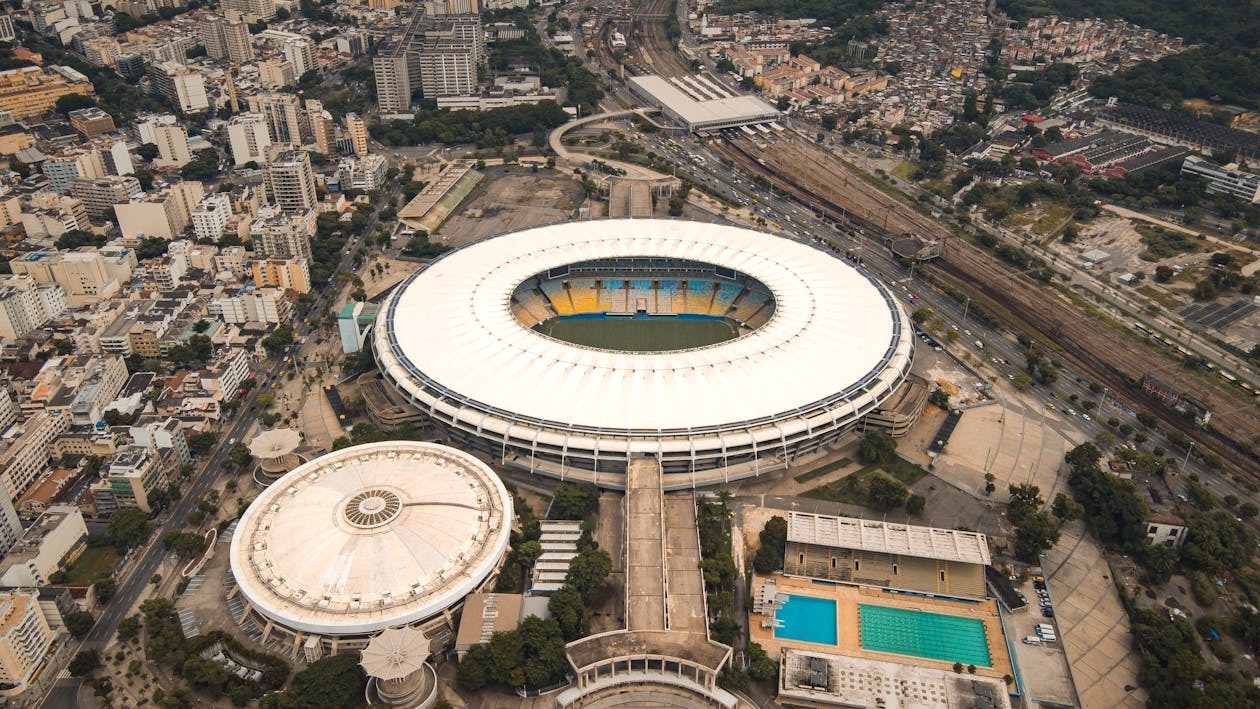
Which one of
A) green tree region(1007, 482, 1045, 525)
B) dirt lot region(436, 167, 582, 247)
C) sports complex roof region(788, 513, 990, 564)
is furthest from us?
dirt lot region(436, 167, 582, 247)

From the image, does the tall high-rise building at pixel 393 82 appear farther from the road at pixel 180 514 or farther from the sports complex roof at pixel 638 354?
the sports complex roof at pixel 638 354

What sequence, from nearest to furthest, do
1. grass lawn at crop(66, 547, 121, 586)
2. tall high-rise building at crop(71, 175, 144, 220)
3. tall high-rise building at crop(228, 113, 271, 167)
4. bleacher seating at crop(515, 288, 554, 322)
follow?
grass lawn at crop(66, 547, 121, 586)
bleacher seating at crop(515, 288, 554, 322)
tall high-rise building at crop(71, 175, 144, 220)
tall high-rise building at crop(228, 113, 271, 167)

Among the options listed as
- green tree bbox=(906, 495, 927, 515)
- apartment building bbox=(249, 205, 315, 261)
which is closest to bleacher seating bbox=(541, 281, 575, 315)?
apartment building bbox=(249, 205, 315, 261)

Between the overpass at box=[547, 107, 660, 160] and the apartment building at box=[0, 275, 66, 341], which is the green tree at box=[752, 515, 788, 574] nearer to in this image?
the apartment building at box=[0, 275, 66, 341]

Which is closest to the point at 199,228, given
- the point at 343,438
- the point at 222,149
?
the point at 222,149

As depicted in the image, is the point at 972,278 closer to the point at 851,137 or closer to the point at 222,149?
the point at 851,137

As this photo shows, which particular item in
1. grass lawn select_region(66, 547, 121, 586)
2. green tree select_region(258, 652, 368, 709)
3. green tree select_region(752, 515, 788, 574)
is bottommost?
grass lawn select_region(66, 547, 121, 586)

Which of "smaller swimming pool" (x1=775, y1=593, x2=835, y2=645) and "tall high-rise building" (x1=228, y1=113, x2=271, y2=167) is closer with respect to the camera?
"smaller swimming pool" (x1=775, y1=593, x2=835, y2=645)

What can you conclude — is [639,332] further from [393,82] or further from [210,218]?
[393,82]

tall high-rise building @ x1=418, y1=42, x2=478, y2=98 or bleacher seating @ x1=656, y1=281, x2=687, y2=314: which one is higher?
tall high-rise building @ x1=418, y1=42, x2=478, y2=98

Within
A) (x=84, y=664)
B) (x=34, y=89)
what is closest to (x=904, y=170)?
(x=84, y=664)
